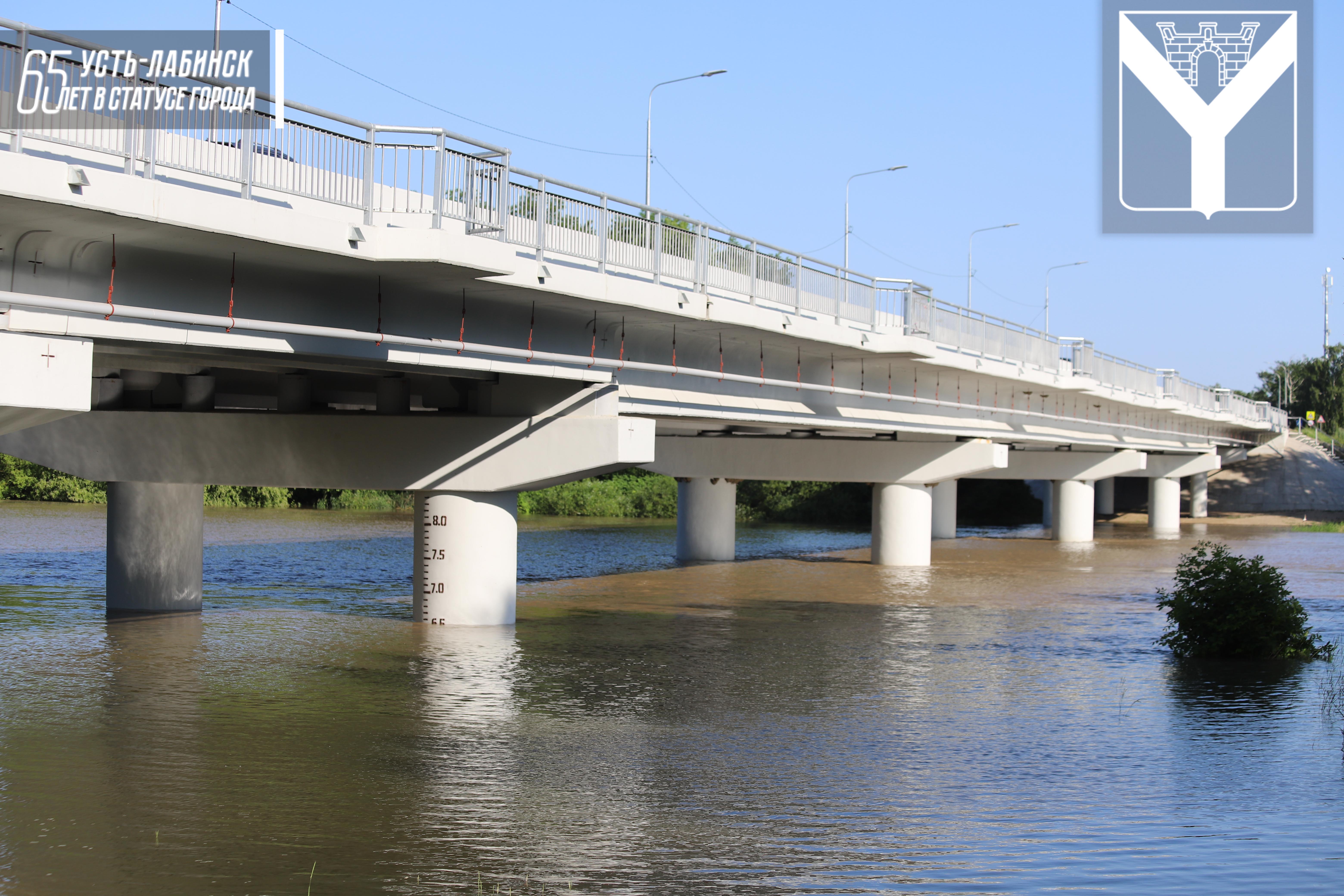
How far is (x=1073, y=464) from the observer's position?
56750mm

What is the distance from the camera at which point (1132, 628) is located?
79.0 feet

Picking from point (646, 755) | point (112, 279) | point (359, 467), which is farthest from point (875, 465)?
point (112, 279)

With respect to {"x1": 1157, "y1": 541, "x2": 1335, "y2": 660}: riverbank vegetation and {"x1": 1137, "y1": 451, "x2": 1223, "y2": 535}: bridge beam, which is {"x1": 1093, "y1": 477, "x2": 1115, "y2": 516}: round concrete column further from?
{"x1": 1157, "y1": 541, "x2": 1335, "y2": 660}: riverbank vegetation

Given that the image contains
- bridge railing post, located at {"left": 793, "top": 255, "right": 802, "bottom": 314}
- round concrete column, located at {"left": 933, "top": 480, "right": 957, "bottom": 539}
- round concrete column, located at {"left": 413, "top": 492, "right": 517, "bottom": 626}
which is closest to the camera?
round concrete column, located at {"left": 413, "top": 492, "right": 517, "bottom": 626}

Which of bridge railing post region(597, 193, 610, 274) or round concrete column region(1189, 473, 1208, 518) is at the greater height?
bridge railing post region(597, 193, 610, 274)

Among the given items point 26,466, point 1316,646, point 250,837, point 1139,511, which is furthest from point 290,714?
point 1139,511

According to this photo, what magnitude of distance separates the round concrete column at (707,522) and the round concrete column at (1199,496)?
50.2 meters

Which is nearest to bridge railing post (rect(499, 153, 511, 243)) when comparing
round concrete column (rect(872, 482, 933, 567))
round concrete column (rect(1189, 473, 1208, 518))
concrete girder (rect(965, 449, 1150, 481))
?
round concrete column (rect(872, 482, 933, 567))

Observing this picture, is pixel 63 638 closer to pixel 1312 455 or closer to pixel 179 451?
pixel 179 451

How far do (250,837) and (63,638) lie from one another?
11.7 metres

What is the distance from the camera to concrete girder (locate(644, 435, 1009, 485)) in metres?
37.7

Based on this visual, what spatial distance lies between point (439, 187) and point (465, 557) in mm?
7316

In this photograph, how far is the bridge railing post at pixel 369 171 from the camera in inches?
635

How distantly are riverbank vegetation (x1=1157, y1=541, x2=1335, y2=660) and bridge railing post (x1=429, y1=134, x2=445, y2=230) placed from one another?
456 inches
